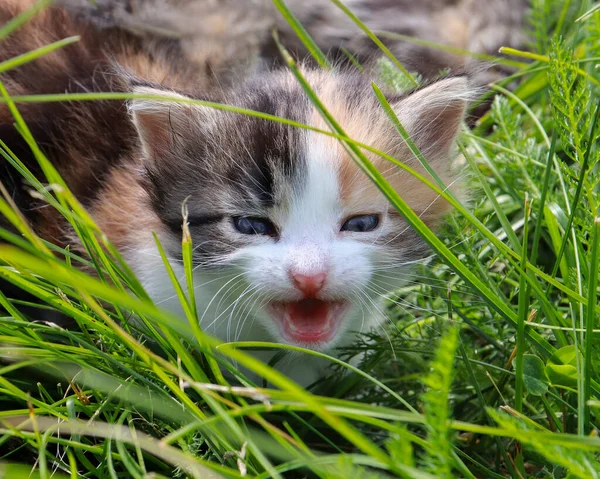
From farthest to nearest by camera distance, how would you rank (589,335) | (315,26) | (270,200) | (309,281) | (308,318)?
(315,26) → (308,318) → (270,200) → (309,281) → (589,335)

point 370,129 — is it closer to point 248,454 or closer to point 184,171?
point 184,171

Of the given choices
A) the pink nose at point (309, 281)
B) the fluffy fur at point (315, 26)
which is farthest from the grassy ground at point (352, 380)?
the fluffy fur at point (315, 26)

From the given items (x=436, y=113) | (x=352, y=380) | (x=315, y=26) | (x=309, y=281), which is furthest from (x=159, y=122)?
(x=315, y=26)

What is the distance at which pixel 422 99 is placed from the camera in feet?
6.03

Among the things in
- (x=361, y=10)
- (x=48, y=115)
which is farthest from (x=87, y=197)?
(x=361, y=10)

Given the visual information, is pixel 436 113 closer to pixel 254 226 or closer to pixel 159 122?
pixel 254 226

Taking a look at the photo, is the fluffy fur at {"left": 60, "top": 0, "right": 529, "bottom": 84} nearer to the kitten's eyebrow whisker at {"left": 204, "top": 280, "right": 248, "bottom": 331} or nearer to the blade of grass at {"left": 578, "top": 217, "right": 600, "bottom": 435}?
the kitten's eyebrow whisker at {"left": 204, "top": 280, "right": 248, "bottom": 331}

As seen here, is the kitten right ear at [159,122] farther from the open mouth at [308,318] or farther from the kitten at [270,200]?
the open mouth at [308,318]

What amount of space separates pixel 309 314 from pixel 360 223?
0.28 m

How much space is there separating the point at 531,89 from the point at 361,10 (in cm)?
95

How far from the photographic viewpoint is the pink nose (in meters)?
1.58

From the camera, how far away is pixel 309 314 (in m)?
1.80

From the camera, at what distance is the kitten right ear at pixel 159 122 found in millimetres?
1835

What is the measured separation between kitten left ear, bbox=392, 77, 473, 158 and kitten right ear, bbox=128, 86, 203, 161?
0.58 meters
